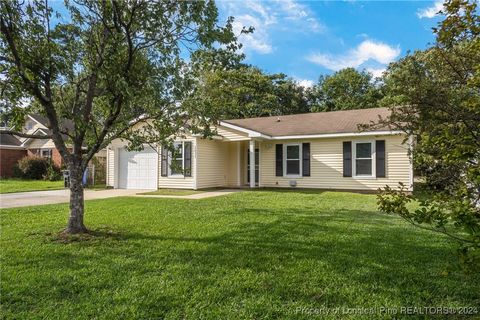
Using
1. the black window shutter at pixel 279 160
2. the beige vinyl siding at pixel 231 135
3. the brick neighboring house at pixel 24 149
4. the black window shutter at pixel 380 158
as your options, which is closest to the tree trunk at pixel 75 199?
the beige vinyl siding at pixel 231 135

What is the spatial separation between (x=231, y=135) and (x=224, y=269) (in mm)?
12168

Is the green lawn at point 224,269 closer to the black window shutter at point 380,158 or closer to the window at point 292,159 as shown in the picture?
the black window shutter at point 380,158

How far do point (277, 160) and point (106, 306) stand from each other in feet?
45.1

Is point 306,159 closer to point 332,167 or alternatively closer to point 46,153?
point 332,167

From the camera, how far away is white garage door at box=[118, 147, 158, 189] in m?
16.6

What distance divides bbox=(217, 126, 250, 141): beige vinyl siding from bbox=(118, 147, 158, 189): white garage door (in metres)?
3.48

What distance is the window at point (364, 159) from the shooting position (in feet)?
47.5

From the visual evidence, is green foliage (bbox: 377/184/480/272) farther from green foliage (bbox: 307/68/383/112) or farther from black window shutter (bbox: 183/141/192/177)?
green foliage (bbox: 307/68/383/112)

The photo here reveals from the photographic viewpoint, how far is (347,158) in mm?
15023

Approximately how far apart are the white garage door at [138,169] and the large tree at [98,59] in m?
10.1

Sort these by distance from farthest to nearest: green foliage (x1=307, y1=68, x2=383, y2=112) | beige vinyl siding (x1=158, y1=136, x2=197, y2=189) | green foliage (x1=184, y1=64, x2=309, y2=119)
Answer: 1. green foliage (x1=307, y1=68, x2=383, y2=112)
2. green foliage (x1=184, y1=64, x2=309, y2=119)
3. beige vinyl siding (x1=158, y1=136, x2=197, y2=189)

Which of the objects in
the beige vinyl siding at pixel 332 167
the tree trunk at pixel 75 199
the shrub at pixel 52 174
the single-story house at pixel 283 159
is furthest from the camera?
the shrub at pixel 52 174

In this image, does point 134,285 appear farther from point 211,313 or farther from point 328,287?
point 328,287

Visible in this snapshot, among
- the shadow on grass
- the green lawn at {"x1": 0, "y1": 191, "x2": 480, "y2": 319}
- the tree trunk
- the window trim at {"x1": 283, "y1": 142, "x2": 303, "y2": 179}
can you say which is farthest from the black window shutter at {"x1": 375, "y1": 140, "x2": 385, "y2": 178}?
the tree trunk
